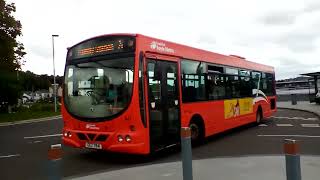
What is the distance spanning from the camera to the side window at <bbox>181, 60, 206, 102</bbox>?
469 inches

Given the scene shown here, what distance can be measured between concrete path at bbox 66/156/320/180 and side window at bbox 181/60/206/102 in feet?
8.28

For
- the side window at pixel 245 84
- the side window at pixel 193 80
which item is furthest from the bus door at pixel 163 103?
the side window at pixel 245 84

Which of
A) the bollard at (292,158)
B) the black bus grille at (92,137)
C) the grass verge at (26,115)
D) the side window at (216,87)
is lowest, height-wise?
the grass verge at (26,115)

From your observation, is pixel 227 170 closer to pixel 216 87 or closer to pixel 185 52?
pixel 185 52

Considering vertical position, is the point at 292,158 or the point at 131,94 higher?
the point at 131,94

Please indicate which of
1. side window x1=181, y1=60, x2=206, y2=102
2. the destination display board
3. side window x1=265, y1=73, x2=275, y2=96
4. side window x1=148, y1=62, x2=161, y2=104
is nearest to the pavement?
side window x1=148, y1=62, x2=161, y2=104

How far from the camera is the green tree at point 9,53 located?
36.4 meters

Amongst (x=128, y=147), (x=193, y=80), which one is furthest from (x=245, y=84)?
(x=128, y=147)

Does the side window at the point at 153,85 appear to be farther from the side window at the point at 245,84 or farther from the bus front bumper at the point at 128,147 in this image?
the side window at the point at 245,84

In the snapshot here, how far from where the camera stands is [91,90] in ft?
34.0

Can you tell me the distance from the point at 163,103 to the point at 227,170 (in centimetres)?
275

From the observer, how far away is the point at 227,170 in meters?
8.68

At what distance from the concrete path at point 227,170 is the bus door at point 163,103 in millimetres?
1041

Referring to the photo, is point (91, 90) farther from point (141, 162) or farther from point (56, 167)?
point (56, 167)
